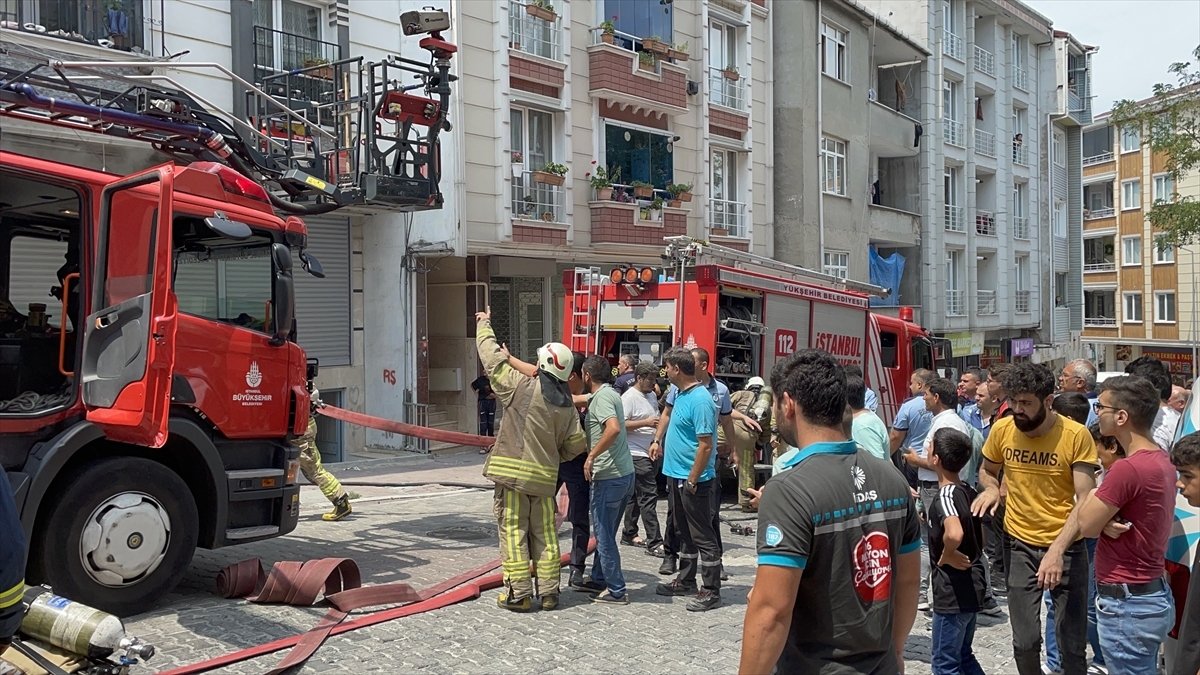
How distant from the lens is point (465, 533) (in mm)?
9742

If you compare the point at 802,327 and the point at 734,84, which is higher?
the point at 734,84

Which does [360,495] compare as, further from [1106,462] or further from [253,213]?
[1106,462]

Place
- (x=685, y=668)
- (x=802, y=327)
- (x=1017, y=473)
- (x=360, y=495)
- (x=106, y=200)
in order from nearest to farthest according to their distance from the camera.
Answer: (x=1017, y=473), (x=685, y=668), (x=106, y=200), (x=360, y=495), (x=802, y=327)

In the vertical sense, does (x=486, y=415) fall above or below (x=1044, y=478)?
below

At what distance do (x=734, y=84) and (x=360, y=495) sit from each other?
1506 cm

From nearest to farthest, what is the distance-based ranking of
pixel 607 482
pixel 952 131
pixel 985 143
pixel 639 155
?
pixel 607 482
pixel 639 155
pixel 952 131
pixel 985 143

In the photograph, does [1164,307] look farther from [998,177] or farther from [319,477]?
[319,477]

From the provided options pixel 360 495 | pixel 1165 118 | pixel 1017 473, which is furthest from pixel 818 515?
pixel 1165 118

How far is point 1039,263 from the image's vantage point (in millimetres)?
37156

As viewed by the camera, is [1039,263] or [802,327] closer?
[802,327]

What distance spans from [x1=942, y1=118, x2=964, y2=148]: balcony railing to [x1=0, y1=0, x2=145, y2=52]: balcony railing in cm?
2435

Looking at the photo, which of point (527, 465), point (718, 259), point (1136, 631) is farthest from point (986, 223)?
point (1136, 631)

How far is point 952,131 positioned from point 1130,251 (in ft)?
62.7

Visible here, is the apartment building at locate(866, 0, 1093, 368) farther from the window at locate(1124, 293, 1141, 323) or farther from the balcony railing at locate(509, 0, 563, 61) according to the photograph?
the balcony railing at locate(509, 0, 563, 61)
